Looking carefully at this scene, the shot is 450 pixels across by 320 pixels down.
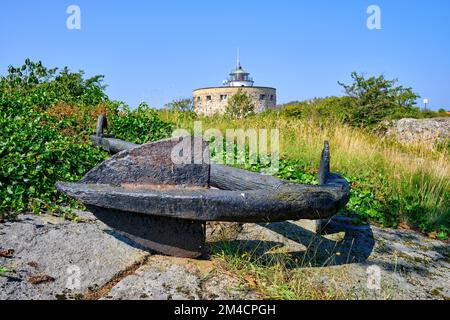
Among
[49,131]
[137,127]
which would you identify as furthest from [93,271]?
[137,127]

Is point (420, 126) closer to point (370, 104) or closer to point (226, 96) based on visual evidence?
point (370, 104)

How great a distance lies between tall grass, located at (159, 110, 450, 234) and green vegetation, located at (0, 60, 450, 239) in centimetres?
1

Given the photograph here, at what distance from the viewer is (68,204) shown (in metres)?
3.91

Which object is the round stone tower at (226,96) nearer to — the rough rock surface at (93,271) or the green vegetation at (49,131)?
the green vegetation at (49,131)

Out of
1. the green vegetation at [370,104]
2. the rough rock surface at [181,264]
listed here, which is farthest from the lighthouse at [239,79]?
the rough rock surface at [181,264]

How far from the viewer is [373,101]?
45.8ft

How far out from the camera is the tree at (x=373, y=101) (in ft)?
44.9

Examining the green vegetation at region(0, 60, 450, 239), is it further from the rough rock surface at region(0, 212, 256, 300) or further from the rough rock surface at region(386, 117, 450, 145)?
the rough rock surface at region(386, 117, 450, 145)

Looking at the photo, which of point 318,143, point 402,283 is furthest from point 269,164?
point 402,283

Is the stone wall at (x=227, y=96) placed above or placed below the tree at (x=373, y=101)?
above

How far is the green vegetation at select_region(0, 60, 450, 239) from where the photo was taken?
411 cm

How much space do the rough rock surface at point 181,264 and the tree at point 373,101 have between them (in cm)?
1055

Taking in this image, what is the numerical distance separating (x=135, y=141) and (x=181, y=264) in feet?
15.2
